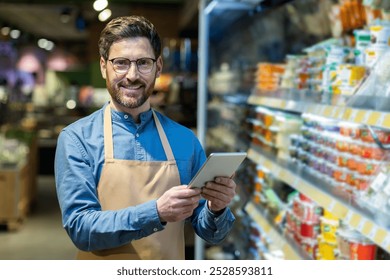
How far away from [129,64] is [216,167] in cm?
34

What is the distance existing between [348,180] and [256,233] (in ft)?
5.58

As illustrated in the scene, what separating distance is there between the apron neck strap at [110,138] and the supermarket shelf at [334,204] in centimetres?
67

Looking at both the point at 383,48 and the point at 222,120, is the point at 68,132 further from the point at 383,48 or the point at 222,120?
the point at 222,120

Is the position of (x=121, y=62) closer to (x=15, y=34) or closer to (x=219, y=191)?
(x=219, y=191)

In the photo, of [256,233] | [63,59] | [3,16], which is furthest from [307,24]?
[63,59]

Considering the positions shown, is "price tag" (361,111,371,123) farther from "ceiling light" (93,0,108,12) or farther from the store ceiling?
the store ceiling

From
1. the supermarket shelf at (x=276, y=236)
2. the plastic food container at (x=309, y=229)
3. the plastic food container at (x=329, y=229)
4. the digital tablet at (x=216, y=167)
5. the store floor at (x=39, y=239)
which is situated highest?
the digital tablet at (x=216, y=167)

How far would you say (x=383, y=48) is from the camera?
2441mm

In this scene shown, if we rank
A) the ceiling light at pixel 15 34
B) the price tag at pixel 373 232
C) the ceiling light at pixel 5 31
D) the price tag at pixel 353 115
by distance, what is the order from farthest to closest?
1. the ceiling light at pixel 15 34
2. the ceiling light at pixel 5 31
3. the price tag at pixel 353 115
4. the price tag at pixel 373 232

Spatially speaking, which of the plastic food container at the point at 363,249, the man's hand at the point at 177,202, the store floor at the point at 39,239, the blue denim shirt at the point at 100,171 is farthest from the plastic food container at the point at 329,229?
the store floor at the point at 39,239

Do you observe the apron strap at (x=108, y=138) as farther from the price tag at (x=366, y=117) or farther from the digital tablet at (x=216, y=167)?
the price tag at (x=366, y=117)

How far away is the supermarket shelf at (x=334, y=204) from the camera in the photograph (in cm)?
202

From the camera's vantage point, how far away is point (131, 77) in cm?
163

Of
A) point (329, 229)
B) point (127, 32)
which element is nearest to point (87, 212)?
point (127, 32)
